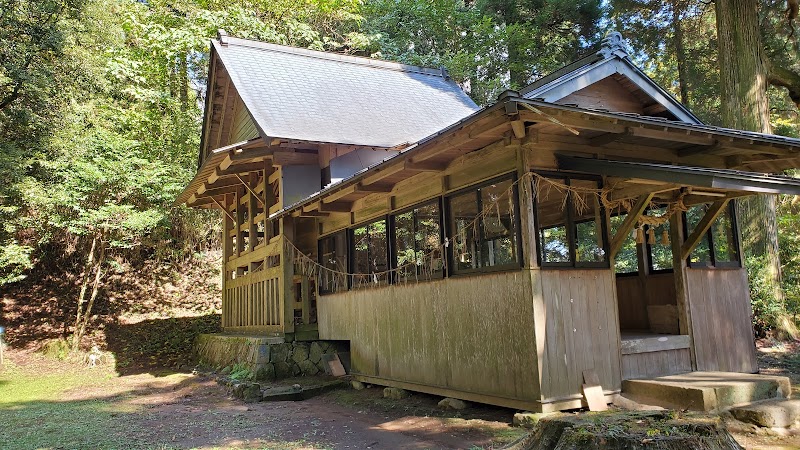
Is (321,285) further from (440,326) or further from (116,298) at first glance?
(116,298)

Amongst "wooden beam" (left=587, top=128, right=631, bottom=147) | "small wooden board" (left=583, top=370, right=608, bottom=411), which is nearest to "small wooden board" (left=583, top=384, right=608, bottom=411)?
"small wooden board" (left=583, top=370, right=608, bottom=411)

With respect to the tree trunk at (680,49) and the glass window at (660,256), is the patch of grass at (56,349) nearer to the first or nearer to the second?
the glass window at (660,256)

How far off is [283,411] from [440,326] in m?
2.85

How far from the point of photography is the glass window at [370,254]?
966cm

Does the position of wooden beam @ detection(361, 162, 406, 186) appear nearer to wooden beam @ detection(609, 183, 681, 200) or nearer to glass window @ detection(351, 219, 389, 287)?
glass window @ detection(351, 219, 389, 287)

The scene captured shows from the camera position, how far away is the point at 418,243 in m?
8.52

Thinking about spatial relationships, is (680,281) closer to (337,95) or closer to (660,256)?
(660,256)

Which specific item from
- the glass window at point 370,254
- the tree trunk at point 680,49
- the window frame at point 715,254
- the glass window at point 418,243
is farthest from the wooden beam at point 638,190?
the tree trunk at point 680,49

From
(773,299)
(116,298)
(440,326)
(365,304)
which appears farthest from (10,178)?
(773,299)

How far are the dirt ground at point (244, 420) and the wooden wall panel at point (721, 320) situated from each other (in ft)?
3.05

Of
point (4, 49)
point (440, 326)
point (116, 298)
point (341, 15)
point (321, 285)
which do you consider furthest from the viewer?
point (341, 15)

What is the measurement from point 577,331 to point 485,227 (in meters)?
1.67

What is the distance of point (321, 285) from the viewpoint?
38.3ft

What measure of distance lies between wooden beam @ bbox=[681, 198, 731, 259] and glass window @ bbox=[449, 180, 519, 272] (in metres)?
2.79
